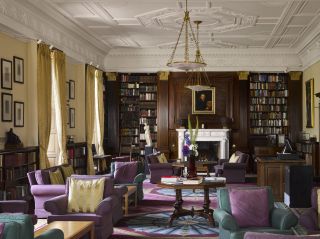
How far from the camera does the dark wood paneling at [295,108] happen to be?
17844 millimetres

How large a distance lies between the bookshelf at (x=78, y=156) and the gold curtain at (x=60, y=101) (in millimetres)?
723

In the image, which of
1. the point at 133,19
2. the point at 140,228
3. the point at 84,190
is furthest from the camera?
the point at 133,19

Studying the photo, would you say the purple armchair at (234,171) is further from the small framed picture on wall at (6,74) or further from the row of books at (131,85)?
the small framed picture on wall at (6,74)

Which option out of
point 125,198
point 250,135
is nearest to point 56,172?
point 125,198

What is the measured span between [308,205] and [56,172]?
482cm

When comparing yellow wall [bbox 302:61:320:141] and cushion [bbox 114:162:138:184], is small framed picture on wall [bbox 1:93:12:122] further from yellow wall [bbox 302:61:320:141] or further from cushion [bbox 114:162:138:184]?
yellow wall [bbox 302:61:320:141]

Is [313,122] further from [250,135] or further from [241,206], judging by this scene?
[241,206]

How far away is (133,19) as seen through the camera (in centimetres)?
1304

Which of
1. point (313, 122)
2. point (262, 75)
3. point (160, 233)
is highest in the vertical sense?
point (262, 75)

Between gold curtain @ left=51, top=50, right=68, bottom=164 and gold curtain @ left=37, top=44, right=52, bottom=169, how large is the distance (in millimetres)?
693

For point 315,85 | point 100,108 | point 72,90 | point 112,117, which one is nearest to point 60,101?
point 72,90

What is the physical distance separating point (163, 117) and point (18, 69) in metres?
8.25

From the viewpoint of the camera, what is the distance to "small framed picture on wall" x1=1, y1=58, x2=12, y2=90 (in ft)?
32.7

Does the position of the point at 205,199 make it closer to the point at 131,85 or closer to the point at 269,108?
the point at 269,108
